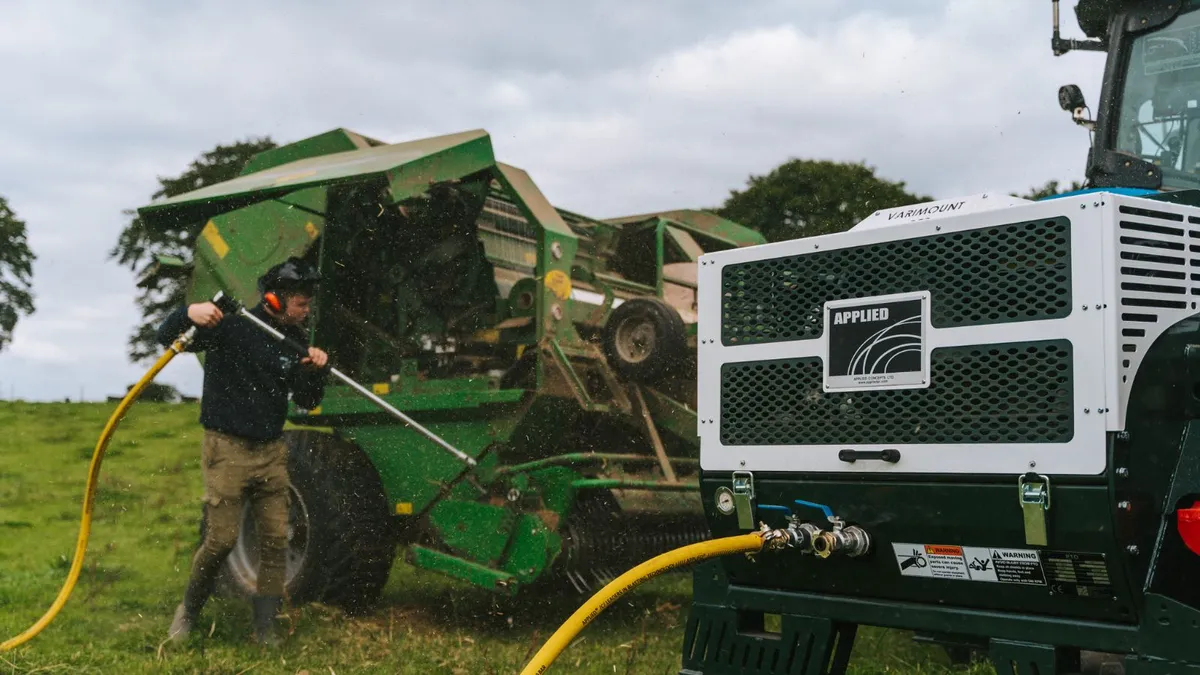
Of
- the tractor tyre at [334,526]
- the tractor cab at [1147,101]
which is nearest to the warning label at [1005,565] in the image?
the tractor cab at [1147,101]

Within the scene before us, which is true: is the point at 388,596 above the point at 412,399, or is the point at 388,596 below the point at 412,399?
below

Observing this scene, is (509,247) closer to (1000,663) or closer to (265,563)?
(265,563)

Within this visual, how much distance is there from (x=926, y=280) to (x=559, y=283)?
11.7ft

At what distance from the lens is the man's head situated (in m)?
6.59

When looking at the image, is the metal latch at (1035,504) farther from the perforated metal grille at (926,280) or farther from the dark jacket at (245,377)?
the dark jacket at (245,377)

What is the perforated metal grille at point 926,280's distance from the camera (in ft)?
11.2

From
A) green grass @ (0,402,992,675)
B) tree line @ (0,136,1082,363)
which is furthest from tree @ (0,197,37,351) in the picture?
green grass @ (0,402,992,675)

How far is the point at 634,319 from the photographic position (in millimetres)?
7066

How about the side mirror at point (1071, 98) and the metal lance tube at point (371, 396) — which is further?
the metal lance tube at point (371, 396)

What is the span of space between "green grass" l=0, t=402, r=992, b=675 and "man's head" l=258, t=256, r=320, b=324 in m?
1.58

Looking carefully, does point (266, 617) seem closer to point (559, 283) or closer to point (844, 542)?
point (559, 283)

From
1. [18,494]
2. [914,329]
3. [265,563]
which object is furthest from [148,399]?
[914,329]

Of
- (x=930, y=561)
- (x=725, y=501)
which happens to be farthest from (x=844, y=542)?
(x=725, y=501)

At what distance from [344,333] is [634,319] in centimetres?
183
